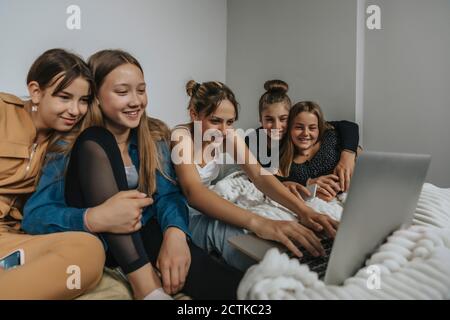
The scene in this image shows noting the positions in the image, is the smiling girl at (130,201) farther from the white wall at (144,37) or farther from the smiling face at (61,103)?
the white wall at (144,37)

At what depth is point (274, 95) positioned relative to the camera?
128 cm

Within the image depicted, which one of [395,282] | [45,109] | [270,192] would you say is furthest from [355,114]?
[45,109]

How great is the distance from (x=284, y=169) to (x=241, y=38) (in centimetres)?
56

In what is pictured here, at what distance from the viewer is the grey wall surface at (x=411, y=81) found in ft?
3.91

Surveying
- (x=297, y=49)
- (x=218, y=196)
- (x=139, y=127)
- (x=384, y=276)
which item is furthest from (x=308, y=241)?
(x=297, y=49)

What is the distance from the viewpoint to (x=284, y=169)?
1.24m

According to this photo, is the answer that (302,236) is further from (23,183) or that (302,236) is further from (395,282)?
(23,183)

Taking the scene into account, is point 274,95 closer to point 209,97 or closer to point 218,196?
point 209,97

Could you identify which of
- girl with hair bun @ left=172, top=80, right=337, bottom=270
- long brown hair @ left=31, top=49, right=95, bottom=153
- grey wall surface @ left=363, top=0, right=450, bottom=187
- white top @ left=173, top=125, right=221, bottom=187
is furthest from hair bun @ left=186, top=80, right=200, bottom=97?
grey wall surface @ left=363, top=0, right=450, bottom=187

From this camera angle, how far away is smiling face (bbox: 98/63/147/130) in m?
0.76

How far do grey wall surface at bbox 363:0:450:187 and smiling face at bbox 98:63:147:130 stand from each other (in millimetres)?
931

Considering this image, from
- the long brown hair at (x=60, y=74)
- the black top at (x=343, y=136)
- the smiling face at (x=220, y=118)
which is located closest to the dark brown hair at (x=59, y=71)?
the long brown hair at (x=60, y=74)

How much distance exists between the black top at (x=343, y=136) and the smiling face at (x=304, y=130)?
83 millimetres

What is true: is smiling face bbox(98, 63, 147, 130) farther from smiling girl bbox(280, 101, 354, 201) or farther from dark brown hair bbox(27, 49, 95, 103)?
smiling girl bbox(280, 101, 354, 201)
